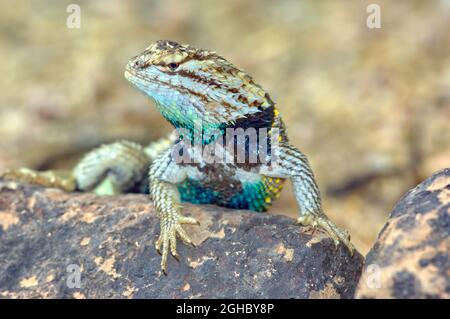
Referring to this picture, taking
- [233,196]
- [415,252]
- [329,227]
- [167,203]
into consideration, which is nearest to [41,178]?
[167,203]

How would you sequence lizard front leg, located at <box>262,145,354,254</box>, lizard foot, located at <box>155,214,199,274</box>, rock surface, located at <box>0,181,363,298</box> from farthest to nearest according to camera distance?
lizard front leg, located at <box>262,145,354,254</box>, lizard foot, located at <box>155,214,199,274</box>, rock surface, located at <box>0,181,363,298</box>

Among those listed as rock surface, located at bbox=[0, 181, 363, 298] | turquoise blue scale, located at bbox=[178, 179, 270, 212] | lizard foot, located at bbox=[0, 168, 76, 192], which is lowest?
rock surface, located at bbox=[0, 181, 363, 298]

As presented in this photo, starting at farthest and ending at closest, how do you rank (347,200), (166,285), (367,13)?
(367,13), (347,200), (166,285)

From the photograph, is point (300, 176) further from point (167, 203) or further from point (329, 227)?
point (167, 203)

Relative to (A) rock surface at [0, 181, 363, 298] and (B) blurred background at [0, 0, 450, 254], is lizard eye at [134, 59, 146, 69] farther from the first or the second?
(B) blurred background at [0, 0, 450, 254]

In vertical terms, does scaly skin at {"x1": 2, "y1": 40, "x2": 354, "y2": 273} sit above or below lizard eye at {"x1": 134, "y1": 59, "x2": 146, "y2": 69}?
below

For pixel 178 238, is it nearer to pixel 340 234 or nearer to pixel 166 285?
pixel 166 285

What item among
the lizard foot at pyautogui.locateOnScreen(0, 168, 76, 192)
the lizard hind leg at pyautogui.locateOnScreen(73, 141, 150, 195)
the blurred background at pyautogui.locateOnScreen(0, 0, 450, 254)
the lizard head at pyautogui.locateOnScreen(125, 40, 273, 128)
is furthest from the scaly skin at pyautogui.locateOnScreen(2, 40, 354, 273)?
the blurred background at pyautogui.locateOnScreen(0, 0, 450, 254)

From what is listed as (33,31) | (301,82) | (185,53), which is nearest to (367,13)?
(301,82)

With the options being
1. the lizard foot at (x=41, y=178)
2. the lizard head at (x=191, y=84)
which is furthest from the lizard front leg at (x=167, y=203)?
the lizard foot at (x=41, y=178)
